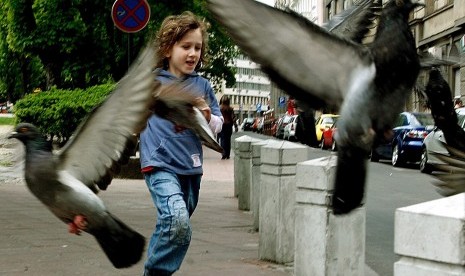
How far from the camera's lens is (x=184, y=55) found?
16.6 feet

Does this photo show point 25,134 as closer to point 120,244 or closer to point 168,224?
point 120,244

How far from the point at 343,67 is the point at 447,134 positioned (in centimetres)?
114

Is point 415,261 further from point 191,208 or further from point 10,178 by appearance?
point 10,178

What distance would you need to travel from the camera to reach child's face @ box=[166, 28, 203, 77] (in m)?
5.04

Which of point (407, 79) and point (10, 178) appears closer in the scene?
point (407, 79)

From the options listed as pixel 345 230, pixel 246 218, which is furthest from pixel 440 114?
pixel 246 218

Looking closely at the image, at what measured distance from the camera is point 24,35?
2714 cm

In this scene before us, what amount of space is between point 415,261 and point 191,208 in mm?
2966

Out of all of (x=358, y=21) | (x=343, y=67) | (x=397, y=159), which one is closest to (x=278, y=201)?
(x=358, y=21)

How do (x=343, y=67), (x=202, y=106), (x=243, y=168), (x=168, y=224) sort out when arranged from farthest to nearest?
(x=243, y=168) < (x=168, y=224) < (x=202, y=106) < (x=343, y=67)

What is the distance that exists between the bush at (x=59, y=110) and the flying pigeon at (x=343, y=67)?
49.4 feet

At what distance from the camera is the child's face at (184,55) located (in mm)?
5039

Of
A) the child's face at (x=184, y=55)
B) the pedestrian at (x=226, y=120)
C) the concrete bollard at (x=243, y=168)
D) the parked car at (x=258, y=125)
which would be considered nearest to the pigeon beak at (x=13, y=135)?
the child's face at (x=184, y=55)

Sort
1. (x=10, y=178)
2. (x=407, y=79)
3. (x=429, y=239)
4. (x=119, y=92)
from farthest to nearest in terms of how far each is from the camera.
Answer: (x=10, y=178)
(x=119, y=92)
(x=407, y=79)
(x=429, y=239)
